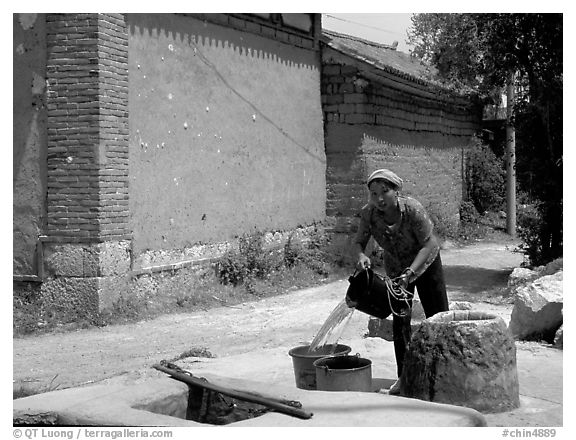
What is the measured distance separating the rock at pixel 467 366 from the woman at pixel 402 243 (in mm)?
347

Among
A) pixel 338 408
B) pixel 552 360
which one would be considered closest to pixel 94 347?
pixel 552 360

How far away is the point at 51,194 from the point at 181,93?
2.40m

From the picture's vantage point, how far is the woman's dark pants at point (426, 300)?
5.86 meters

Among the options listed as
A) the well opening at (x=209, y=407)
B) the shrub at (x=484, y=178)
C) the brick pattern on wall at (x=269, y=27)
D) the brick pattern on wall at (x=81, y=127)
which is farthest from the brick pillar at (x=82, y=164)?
the shrub at (x=484, y=178)

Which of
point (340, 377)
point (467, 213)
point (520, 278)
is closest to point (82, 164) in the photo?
point (340, 377)

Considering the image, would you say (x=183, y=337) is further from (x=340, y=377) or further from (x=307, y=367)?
(x=340, y=377)

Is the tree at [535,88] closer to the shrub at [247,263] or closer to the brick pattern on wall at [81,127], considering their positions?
the shrub at [247,263]

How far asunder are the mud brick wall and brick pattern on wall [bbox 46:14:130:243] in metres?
5.48

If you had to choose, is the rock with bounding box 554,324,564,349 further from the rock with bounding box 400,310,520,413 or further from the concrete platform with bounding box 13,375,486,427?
the concrete platform with bounding box 13,375,486,427

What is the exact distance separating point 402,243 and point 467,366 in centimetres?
102

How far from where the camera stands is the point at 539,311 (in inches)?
295

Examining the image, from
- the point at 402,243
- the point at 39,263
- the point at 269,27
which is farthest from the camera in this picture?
the point at 269,27

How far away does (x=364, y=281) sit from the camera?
5.56m
